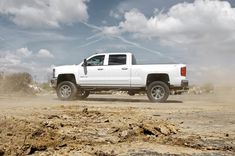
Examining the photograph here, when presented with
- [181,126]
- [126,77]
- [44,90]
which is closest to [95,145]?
[181,126]

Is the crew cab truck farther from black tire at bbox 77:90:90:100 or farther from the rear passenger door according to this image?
black tire at bbox 77:90:90:100

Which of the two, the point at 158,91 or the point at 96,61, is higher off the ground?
the point at 96,61

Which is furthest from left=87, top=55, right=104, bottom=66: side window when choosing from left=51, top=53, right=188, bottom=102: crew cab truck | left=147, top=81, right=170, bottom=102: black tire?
left=147, top=81, right=170, bottom=102: black tire

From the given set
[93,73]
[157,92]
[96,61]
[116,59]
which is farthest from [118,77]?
[157,92]

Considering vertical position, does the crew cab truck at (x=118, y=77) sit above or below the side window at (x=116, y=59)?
below

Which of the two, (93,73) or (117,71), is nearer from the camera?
(117,71)

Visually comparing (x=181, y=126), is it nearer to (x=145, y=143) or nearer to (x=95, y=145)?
(x=145, y=143)

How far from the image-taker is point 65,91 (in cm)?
1753

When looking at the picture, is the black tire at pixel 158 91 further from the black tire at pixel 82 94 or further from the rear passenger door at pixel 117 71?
the black tire at pixel 82 94

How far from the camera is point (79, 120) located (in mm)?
9188

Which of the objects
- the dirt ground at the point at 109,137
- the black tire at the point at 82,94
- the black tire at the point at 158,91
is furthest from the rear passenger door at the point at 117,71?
the dirt ground at the point at 109,137

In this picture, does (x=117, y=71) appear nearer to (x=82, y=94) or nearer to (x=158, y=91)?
(x=158, y=91)

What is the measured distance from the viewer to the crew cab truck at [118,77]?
1647 centimetres

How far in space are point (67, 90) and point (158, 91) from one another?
3.93 meters
